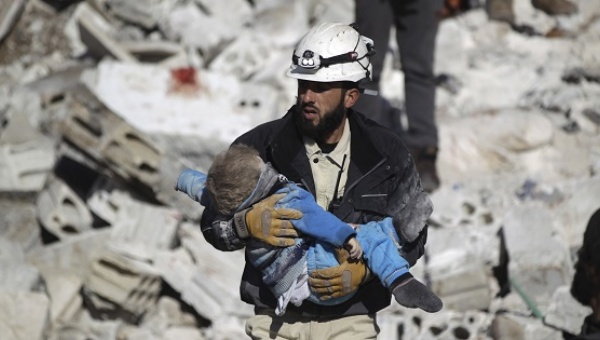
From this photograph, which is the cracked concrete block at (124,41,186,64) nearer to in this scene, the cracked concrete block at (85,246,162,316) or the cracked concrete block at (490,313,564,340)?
the cracked concrete block at (85,246,162,316)

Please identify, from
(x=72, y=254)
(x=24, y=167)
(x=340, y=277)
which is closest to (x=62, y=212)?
(x=72, y=254)

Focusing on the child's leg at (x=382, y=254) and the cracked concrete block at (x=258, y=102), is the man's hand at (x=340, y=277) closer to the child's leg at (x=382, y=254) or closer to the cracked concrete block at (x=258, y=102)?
the child's leg at (x=382, y=254)

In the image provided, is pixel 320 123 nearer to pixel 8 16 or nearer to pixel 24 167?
pixel 24 167

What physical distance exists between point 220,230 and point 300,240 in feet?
1.07

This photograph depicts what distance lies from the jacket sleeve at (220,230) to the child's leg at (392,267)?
0.46 m

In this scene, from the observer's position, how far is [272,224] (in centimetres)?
435

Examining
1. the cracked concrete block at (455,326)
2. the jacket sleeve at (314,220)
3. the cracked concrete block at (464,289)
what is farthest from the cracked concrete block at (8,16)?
the jacket sleeve at (314,220)

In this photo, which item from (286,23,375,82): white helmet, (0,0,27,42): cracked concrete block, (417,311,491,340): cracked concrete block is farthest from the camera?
(0,0,27,42): cracked concrete block

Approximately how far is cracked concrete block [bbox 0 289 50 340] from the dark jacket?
2.76 meters

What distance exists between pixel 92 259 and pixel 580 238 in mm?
3081

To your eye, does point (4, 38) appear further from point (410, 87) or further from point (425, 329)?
point (425, 329)

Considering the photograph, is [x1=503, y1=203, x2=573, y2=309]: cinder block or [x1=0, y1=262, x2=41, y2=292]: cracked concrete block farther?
[x1=0, y1=262, x2=41, y2=292]: cracked concrete block

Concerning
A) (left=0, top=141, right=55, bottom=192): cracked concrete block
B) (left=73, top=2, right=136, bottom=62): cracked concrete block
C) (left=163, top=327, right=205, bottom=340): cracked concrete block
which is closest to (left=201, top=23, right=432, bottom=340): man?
(left=163, top=327, right=205, bottom=340): cracked concrete block

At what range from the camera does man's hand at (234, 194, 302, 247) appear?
14.3ft
